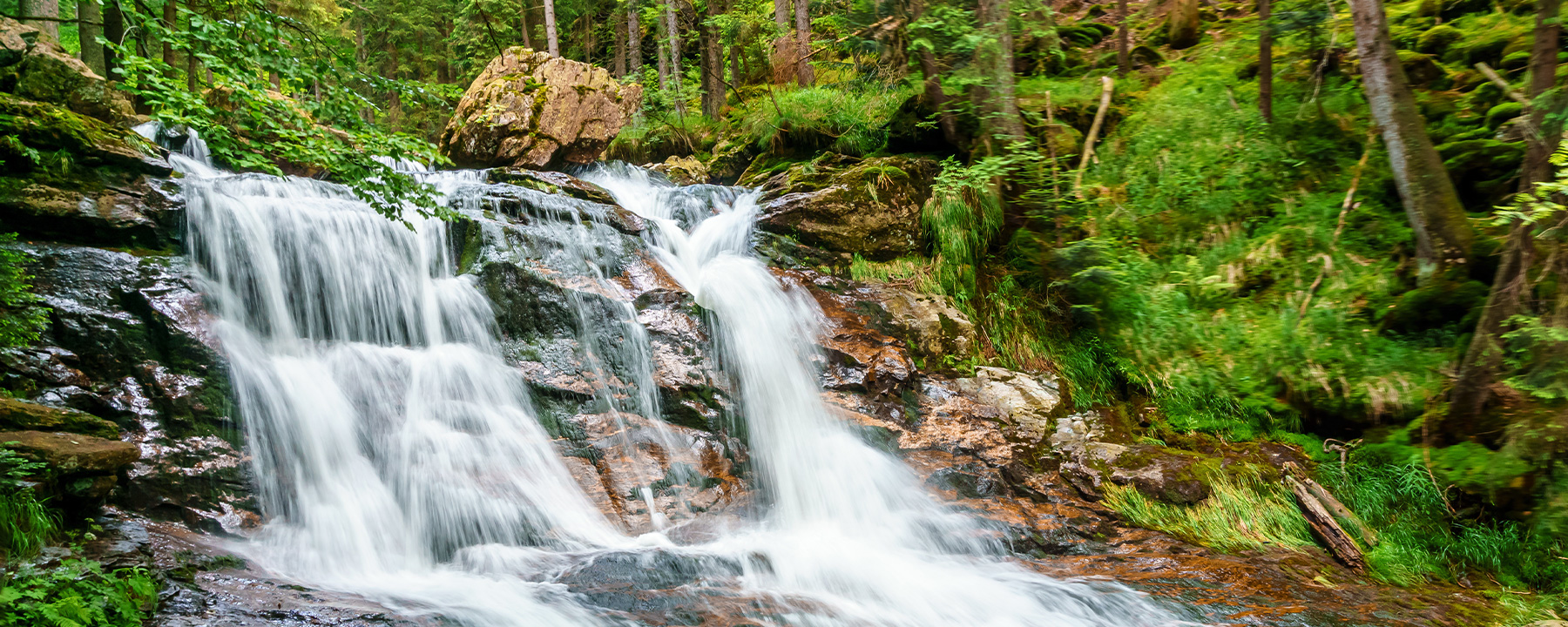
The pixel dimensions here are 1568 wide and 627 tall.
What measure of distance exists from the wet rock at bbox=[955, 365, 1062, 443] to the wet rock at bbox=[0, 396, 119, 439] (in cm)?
661

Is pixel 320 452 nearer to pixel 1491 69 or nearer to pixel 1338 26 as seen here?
pixel 1491 69

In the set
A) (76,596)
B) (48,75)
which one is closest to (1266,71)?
(76,596)

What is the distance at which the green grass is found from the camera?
5562 mm

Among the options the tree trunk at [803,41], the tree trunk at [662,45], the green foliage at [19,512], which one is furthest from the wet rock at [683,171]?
the green foliage at [19,512]

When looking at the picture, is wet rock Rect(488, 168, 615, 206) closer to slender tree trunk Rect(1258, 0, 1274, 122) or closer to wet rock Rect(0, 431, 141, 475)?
wet rock Rect(0, 431, 141, 475)

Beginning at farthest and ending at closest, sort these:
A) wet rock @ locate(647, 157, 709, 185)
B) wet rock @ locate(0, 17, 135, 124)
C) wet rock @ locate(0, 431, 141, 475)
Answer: wet rock @ locate(647, 157, 709, 185)
wet rock @ locate(0, 17, 135, 124)
wet rock @ locate(0, 431, 141, 475)

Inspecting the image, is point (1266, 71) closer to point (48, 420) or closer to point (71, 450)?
point (71, 450)

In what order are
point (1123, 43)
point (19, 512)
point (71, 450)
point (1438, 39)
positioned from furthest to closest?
point (1123, 43)
point (1438, 39)
point (71, 450)
point (19, 512)

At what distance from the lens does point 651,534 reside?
5703mm

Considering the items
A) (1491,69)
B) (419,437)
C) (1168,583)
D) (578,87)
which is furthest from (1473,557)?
(578,87)

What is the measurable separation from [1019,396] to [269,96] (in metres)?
6.60

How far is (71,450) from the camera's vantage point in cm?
402

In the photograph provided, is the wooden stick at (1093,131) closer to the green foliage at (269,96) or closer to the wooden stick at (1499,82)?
the wooden stick at (1499,82)

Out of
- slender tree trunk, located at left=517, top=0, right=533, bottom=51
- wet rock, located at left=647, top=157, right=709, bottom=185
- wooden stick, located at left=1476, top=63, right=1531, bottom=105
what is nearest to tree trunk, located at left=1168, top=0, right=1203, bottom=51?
wooden stick, located at left=1476, top=63, right=1531, bottom=105
